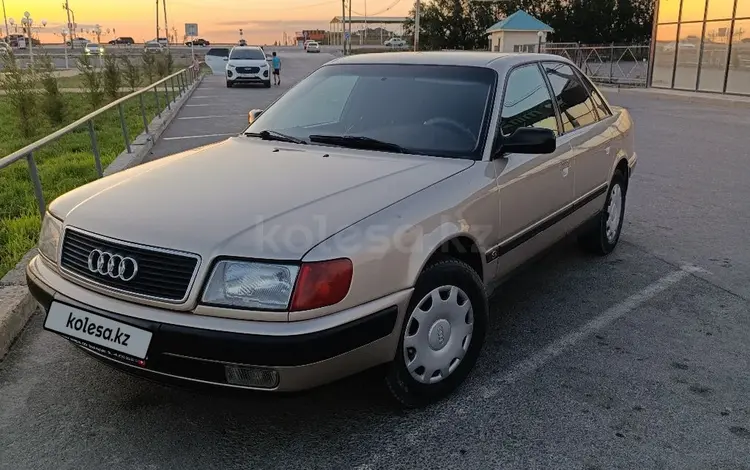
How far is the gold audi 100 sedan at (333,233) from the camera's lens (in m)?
2.40

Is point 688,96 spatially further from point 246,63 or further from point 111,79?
point 111,79

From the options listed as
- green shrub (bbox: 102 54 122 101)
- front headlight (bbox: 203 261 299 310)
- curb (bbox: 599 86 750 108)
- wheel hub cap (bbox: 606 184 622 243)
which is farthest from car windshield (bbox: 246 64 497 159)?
curb (bbox: 599 86 750 108)

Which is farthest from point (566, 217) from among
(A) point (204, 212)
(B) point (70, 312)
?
(B) point (70, 312)

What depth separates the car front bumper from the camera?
235cm

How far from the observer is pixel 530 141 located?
3.29m

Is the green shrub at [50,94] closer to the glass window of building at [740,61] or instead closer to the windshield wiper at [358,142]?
the windshield wiper at [358,142]

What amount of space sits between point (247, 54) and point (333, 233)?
90.2 feet

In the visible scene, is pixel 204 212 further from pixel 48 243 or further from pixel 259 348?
pixel 48 243

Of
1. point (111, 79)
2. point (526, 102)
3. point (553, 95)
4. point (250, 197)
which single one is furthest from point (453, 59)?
point (111, 79)

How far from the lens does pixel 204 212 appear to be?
104 inches

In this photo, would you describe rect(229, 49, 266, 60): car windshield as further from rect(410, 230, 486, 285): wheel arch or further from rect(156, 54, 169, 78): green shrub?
rect(410, 230, 486, 285): wheel arch

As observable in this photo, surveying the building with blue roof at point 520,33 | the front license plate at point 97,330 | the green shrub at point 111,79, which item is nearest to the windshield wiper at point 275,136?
the front license plate at point 97,330

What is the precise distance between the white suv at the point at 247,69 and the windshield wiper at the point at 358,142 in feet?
79.2

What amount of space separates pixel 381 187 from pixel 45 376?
197cm
